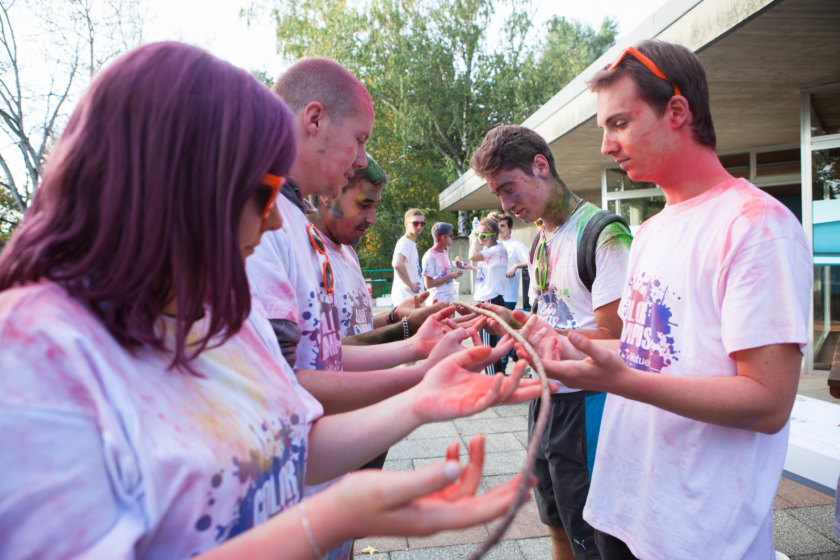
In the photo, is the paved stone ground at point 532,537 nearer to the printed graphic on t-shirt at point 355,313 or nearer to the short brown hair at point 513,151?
the printed graphic on t-shirt at point 355,313

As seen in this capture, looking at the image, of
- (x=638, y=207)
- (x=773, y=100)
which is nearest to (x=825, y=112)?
(x=773, y=100)

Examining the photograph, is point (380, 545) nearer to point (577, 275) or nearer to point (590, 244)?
point (577, 275)

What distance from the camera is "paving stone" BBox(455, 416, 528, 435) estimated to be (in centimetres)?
514

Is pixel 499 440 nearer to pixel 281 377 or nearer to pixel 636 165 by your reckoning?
pixel 636 165

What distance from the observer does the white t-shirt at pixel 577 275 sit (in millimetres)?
2465

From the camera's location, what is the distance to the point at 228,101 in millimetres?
908

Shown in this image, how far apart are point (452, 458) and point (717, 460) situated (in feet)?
3.65

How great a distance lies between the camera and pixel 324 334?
1856mm

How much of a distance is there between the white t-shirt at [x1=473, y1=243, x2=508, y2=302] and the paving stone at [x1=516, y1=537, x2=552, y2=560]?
5403 millimetres

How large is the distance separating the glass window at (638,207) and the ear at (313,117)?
11.0 metres

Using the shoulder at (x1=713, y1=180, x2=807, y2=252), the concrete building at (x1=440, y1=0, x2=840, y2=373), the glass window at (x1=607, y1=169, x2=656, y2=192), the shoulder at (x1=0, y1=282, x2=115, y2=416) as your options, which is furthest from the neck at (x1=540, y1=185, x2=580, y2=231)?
the glass window at (x1=607, y1=169, x2=656, y2=192)

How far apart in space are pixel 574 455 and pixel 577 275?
94cm

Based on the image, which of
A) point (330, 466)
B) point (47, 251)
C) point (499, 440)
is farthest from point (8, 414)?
point (499, 440)

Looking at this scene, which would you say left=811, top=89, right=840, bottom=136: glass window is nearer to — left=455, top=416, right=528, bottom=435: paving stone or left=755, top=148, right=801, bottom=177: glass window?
left=755, top=148, right=801, bottom=177: glass window
